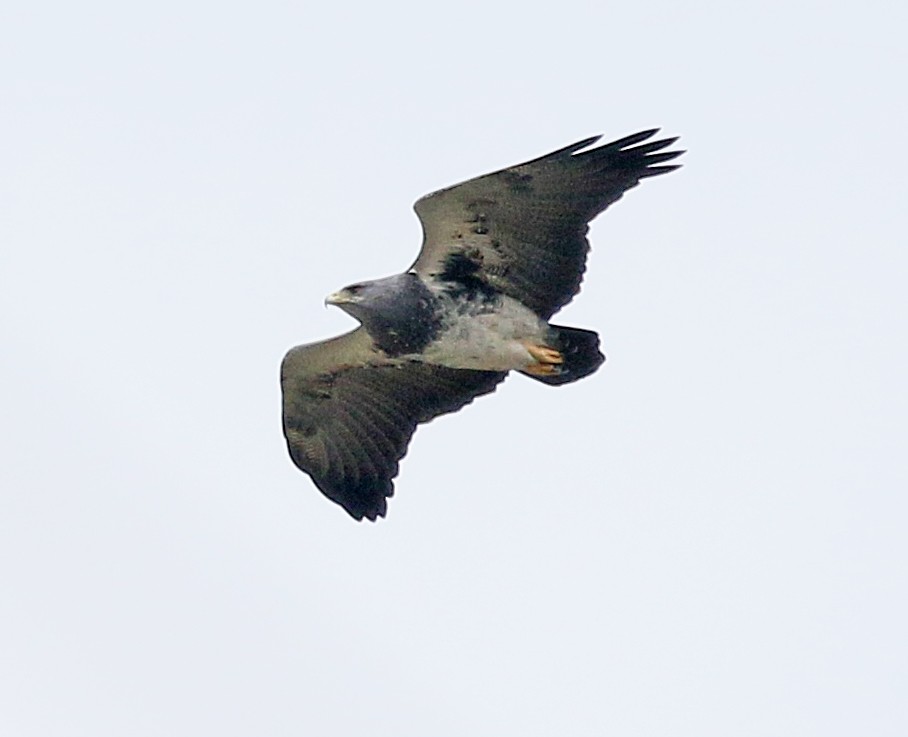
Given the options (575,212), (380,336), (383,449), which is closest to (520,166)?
(575,212)

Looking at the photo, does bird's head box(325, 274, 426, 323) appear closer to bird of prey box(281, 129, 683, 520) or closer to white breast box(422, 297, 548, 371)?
bird of prey box(281, 129, 683, 520)

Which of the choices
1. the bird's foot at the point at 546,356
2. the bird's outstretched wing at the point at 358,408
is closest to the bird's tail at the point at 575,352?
the bird's foot at the point at 546,356

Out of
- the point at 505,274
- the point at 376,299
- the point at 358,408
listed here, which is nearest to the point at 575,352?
the point at 505,274

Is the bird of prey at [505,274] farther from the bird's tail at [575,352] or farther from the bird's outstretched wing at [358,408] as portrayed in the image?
the bird's outstretched wing at [358,408]

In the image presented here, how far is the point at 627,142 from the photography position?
48.7ft

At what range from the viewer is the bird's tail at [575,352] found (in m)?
15.3

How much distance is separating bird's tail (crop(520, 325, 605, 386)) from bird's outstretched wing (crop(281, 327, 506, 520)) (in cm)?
97

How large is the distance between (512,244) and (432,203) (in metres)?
0.77

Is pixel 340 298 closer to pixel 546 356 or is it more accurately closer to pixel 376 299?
pixel 376 299

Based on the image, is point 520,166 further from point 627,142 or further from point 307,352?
point 307,352

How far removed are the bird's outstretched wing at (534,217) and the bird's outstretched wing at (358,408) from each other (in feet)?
3.74

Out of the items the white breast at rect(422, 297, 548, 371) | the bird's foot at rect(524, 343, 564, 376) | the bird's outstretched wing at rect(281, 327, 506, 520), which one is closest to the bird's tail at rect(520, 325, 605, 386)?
the bird's foot at rect(524, 343, 564, 376)

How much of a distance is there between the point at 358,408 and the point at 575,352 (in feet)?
7.31

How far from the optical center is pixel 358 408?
54.6ft
